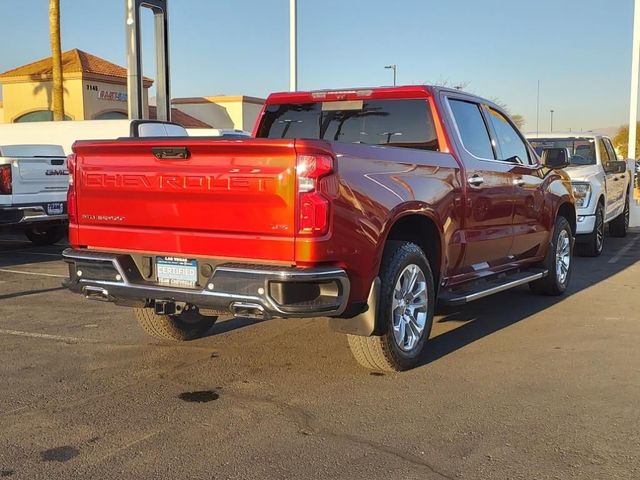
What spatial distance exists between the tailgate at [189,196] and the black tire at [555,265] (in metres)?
4.26

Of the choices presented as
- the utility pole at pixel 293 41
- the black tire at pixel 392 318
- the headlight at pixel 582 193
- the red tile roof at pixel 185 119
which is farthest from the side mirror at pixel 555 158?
the red tile roof at pixel 185 119

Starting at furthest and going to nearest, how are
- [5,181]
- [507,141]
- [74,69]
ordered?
1. [74,69]
2. [5,181]
3. [507,141]

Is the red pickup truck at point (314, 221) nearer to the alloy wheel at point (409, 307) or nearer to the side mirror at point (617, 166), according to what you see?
the alloy wheel at point (409, 307)

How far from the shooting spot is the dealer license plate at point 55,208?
9.96 metres

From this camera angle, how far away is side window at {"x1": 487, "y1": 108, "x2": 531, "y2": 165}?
21.5ft


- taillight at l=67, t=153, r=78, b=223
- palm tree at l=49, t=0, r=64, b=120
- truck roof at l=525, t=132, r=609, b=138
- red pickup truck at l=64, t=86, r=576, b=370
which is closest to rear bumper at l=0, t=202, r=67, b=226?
red pickup truck at l=64, t=86, r=576, b=370

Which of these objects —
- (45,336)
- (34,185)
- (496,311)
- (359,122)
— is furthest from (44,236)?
(496,311)

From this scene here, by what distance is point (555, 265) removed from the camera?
7.55 metres

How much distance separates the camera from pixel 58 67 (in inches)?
975

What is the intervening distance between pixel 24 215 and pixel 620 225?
10.7 metres

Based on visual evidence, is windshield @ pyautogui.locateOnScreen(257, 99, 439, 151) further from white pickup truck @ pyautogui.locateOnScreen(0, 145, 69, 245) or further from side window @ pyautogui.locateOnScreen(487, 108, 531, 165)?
white pickup truck @ pyautogui.locateOnScreen(0, 145, 69, 245)

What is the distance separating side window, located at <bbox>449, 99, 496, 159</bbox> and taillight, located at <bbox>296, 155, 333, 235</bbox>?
6.97ft

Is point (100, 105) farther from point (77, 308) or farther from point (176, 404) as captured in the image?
point (176, 404)

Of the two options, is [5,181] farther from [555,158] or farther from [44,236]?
[555,158]
